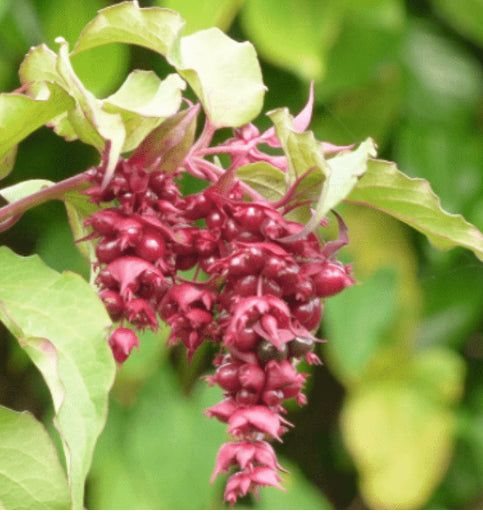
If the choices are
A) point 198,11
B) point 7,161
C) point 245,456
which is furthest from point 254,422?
point 198,11

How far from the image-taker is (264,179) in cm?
47

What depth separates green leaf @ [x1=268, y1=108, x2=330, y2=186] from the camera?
0.41m

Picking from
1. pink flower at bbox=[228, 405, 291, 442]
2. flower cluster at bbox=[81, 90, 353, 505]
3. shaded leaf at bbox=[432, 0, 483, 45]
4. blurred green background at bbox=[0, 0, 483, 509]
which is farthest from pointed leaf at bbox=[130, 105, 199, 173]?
shaded leaf at bbox=[432, 0, 483, 45]

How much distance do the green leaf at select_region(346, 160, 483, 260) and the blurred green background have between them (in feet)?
2.38

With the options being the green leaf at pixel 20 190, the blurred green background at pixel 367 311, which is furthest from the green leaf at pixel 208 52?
the blurred green background at pixel 367 311

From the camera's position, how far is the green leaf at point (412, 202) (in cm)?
45

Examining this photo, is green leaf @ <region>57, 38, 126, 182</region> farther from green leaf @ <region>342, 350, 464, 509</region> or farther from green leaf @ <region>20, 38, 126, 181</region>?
green leaf @ <region>342, 350, 464, 509</region>

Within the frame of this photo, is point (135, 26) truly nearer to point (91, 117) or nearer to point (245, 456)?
point (91, 117)

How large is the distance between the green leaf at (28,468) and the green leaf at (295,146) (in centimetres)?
18

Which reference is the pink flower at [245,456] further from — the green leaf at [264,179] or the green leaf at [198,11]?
the green leaf at [198,11]

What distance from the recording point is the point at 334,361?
1337mm

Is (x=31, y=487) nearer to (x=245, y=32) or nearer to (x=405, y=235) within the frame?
(x=245, y=32)

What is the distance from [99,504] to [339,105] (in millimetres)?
689

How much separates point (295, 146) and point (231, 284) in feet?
0.25
